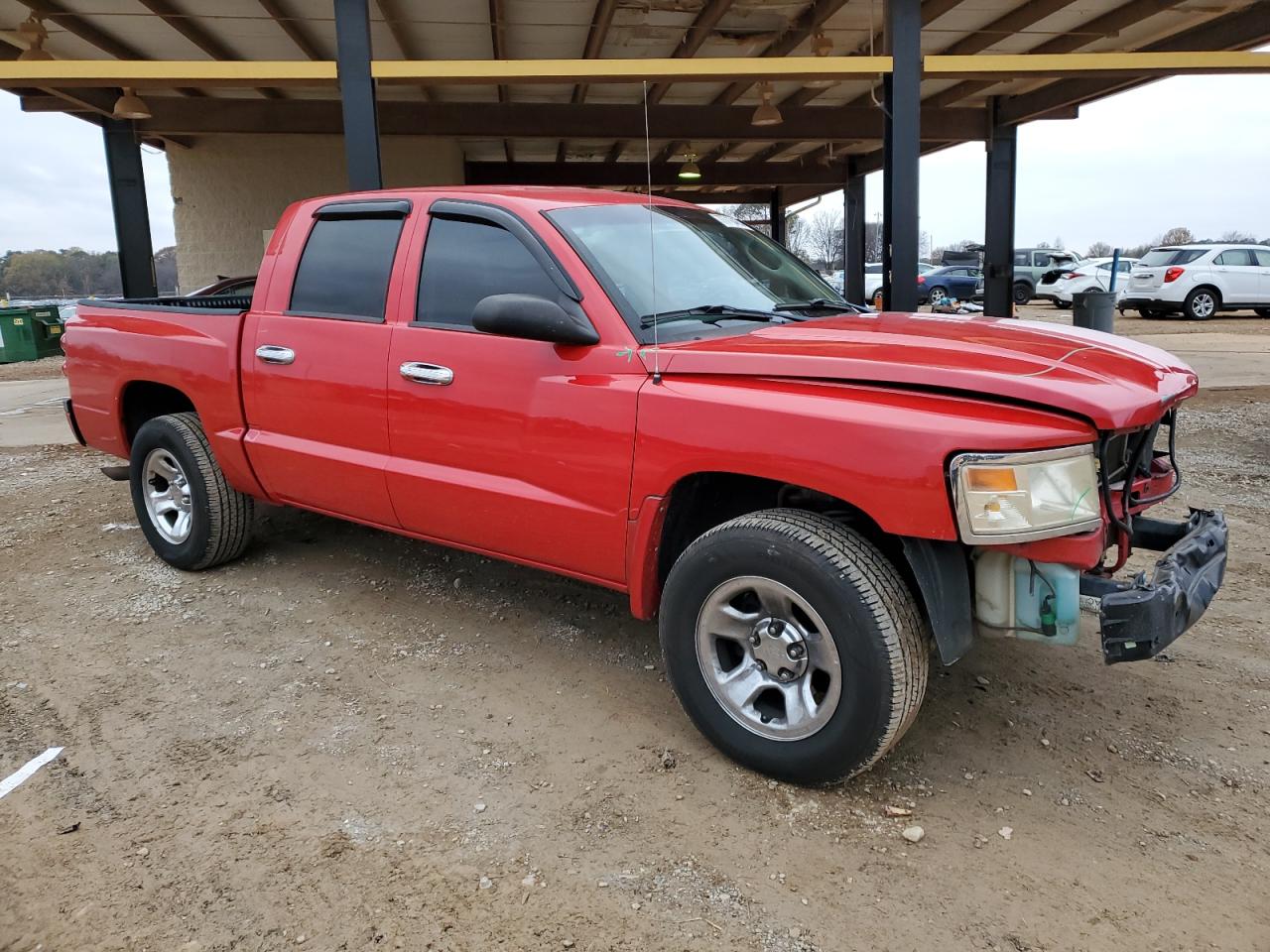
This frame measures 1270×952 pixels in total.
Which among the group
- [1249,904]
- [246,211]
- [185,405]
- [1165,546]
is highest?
[246,211]

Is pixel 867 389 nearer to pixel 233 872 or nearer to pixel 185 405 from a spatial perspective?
pixel 233 872

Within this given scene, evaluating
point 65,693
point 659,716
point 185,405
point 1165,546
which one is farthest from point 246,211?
point 1165,546

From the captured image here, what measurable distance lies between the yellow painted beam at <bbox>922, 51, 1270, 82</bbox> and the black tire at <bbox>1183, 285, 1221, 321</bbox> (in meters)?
16.9

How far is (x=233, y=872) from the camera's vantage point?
8.35ft

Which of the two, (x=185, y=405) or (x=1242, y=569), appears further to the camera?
(x=185, y=405)

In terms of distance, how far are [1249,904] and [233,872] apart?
2.66 m

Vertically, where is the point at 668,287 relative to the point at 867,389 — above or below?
above

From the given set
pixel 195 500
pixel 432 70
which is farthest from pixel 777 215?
pixel 195 500

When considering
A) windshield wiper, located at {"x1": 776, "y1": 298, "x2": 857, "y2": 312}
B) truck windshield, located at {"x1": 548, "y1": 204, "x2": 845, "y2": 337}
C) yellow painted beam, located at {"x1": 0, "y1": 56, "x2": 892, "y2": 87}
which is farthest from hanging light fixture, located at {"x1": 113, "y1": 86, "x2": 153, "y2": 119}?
windshield wiper, located at {"x1": 776, "y1": 298, "x2": 857, "y2": 312}

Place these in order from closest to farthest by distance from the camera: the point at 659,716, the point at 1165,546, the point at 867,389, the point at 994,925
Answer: the point at 994,925 < the point at 867,389 < the point at 1165,546 < the point at 659,716

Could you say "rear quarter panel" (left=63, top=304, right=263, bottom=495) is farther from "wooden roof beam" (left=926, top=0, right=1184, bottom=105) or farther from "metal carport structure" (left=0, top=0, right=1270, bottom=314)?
"wooden roof beam" (left=926, top=0, right=1184, bottom=105)

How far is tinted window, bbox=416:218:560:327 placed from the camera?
11.6ft

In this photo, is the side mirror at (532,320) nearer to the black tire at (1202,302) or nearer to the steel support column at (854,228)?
the steel support column at (854,228)

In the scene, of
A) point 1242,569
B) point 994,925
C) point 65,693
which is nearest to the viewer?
point 994,925
